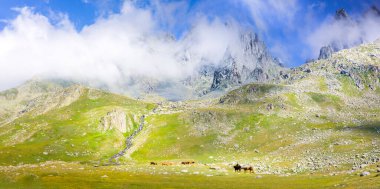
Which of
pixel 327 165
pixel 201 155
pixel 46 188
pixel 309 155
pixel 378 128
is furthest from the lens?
pixel 201 155

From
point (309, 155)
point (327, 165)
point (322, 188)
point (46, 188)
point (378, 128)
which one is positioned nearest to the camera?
point (322, 188)

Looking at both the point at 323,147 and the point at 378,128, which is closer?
the point at 323,147

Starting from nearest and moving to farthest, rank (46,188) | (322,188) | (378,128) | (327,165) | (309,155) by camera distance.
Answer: (322,188), (46,188), (327,165), (309,155), (378,128)

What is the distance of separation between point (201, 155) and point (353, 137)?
74.2 meters

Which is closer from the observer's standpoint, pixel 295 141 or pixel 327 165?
pixel 327 165

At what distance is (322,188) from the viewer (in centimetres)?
6222

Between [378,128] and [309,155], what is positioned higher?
[378,128]

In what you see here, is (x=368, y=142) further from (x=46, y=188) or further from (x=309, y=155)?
(x=46, y=188)

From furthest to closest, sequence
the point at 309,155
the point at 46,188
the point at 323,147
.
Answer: the point at 323,147
the point at 309,155
the point at 46,188

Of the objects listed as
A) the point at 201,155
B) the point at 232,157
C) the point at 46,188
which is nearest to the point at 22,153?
the point at 201,155

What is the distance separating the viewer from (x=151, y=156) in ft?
656

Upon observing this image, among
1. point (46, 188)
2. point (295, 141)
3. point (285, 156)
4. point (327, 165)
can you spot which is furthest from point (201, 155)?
point (46, 188)

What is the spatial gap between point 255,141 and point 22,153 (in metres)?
125

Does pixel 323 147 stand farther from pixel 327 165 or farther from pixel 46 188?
pixel 46 188
